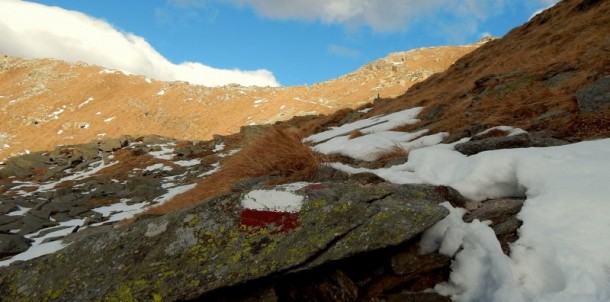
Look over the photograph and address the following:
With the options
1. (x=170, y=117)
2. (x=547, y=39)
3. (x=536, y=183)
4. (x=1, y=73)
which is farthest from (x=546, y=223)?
(x=1, y=73)

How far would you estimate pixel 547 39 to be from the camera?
1202 cm

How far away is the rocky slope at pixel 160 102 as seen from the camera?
1532 inches

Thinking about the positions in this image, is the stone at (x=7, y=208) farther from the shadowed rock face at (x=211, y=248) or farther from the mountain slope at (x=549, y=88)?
the mountain slope at (x=549, y=88)

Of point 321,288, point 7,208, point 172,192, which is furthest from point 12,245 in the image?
point 321,288

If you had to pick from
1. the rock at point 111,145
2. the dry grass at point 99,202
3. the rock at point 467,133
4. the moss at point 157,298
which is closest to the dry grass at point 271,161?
the rock at point 467,133

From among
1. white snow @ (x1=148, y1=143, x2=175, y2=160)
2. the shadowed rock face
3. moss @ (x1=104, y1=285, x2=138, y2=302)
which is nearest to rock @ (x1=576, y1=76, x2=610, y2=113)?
the shadowed rock face

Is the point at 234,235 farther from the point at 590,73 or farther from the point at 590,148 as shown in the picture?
the point at 590,73

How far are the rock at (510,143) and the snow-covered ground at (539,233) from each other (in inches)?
18.0

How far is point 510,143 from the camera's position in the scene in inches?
183

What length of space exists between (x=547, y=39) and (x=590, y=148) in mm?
10232

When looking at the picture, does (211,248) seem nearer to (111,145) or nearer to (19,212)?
(19,212)

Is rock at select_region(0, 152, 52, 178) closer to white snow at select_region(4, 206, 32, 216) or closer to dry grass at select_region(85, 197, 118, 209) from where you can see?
white snow at select_region(4, 206, 32, 216)

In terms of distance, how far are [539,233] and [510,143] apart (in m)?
2.18

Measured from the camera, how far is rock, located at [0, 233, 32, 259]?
9.12 m
